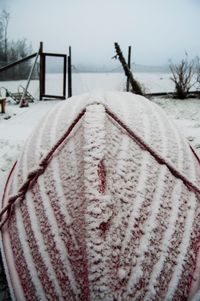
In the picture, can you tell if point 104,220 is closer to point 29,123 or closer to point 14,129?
point 14,129

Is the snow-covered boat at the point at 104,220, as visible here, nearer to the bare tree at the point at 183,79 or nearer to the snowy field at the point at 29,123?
the snowy field at the point at 29,123

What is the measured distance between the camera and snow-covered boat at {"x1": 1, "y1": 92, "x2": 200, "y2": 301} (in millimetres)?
1192

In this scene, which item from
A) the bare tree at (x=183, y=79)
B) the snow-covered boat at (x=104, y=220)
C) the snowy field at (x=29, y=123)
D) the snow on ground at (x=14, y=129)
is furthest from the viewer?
the bare tree at (x=183, y=79)

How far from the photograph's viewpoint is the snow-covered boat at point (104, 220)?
3.91ft

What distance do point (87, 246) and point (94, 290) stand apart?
0.16m

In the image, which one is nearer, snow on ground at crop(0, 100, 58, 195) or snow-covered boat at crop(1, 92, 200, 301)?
snow-covered boat at crop(1, 92, 200, 301)

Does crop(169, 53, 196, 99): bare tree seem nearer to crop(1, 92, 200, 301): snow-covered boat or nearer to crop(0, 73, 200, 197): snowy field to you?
crop(0, 73, 200, 197): snowy field

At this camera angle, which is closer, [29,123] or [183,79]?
[29,123]

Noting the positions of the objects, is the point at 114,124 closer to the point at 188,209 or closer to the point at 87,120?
the point at 87,120

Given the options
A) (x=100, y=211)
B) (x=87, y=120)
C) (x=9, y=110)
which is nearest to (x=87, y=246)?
(x=100, y=211)

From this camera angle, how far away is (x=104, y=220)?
122 cm

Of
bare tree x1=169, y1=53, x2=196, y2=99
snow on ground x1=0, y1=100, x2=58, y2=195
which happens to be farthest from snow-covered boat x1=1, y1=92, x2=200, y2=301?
bare tree x1=169, y1=53, x2=196, y2=99

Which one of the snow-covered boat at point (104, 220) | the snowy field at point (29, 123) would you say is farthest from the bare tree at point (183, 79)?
the snow-covered boat at point (104, 220)

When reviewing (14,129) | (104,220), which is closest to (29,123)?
(14,129)
